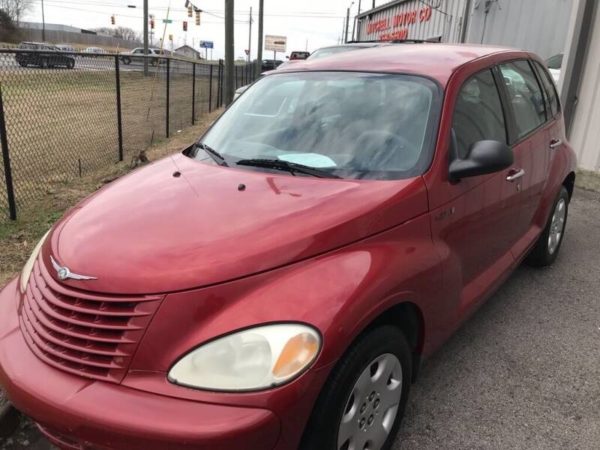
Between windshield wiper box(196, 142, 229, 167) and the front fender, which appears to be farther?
windshield wiper box(196, 142, 229, 167)

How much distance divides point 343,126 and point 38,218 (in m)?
3.88

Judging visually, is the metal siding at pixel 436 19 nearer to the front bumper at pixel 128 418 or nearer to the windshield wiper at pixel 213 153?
the windshield wiper at pixel 213 153

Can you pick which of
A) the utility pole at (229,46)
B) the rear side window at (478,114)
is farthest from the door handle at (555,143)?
the utility pole at (229,46)

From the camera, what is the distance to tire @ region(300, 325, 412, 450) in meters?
1.93

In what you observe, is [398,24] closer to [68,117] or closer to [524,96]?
[68,117]

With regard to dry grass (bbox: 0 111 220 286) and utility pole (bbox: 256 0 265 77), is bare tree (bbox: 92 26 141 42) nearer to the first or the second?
utility pole (bbox: 256 0 265 77)

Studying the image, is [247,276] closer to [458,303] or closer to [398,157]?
[398,157]

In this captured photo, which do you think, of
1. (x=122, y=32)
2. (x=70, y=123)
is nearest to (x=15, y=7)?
(x=122, y=32)

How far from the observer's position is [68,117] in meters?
9.74

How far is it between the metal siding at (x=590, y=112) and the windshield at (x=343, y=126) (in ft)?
19.7

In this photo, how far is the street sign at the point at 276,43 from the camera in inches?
2985

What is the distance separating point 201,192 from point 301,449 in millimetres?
1168

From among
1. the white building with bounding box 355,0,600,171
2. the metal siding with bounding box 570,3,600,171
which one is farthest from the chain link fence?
the metal siding with bounding box 570,3,600,171

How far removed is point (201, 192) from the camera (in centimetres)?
248
